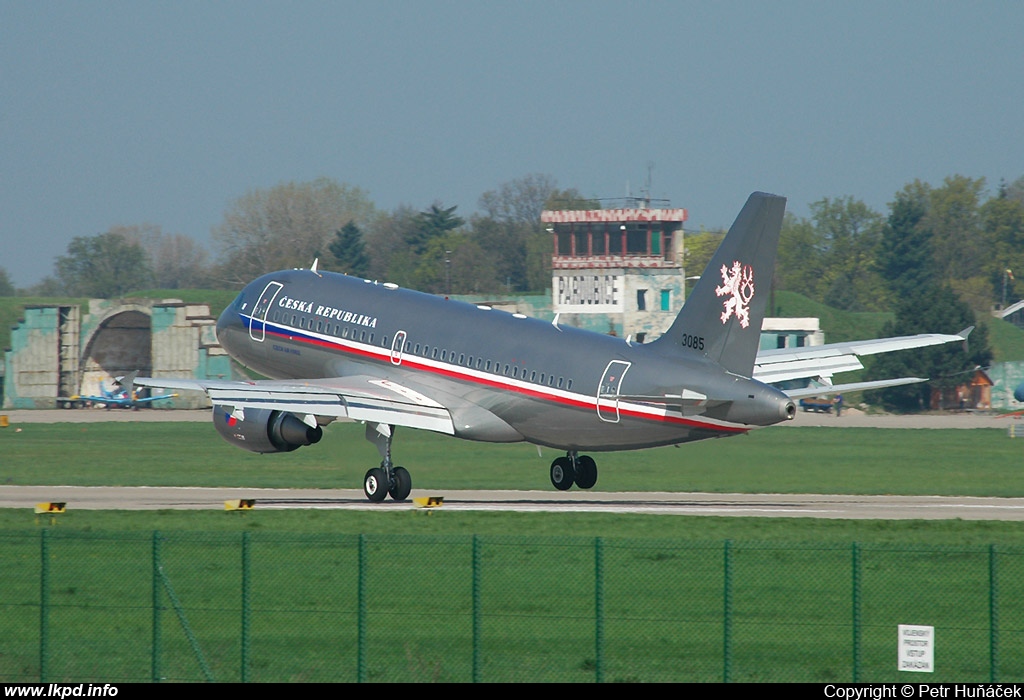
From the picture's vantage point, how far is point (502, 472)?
5362 cm

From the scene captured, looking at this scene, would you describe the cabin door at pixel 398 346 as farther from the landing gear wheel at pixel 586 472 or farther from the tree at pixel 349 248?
the tree at pixel 349 248

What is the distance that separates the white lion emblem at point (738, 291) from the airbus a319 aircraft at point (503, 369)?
0.09 feet

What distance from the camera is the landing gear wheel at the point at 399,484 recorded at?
45.2 metres

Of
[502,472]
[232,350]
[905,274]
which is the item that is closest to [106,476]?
[232,350]

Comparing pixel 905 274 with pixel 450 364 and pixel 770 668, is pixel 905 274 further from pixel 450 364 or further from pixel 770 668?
pixel 770 668

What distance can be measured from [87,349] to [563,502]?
286ft

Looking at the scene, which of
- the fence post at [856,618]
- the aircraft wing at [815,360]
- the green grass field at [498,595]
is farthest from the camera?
the aircraft wing at [815,360]

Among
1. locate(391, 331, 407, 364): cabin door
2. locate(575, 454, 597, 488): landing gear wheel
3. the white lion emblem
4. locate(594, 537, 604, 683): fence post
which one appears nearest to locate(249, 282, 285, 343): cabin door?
locate(391, 331, 407, 364): cabin door

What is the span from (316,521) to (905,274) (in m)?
170

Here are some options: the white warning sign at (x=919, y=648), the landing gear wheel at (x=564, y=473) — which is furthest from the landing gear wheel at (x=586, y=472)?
the white warning sign at (x=919, y=648)

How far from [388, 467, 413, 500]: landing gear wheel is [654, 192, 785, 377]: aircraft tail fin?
34.8 ft

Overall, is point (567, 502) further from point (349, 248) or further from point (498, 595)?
point (349, 248)

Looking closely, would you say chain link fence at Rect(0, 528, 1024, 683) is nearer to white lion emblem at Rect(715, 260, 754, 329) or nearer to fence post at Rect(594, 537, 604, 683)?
fence post at Rect(594, 537, 604, 683)

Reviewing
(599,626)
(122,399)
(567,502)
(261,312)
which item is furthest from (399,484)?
(122,399)
